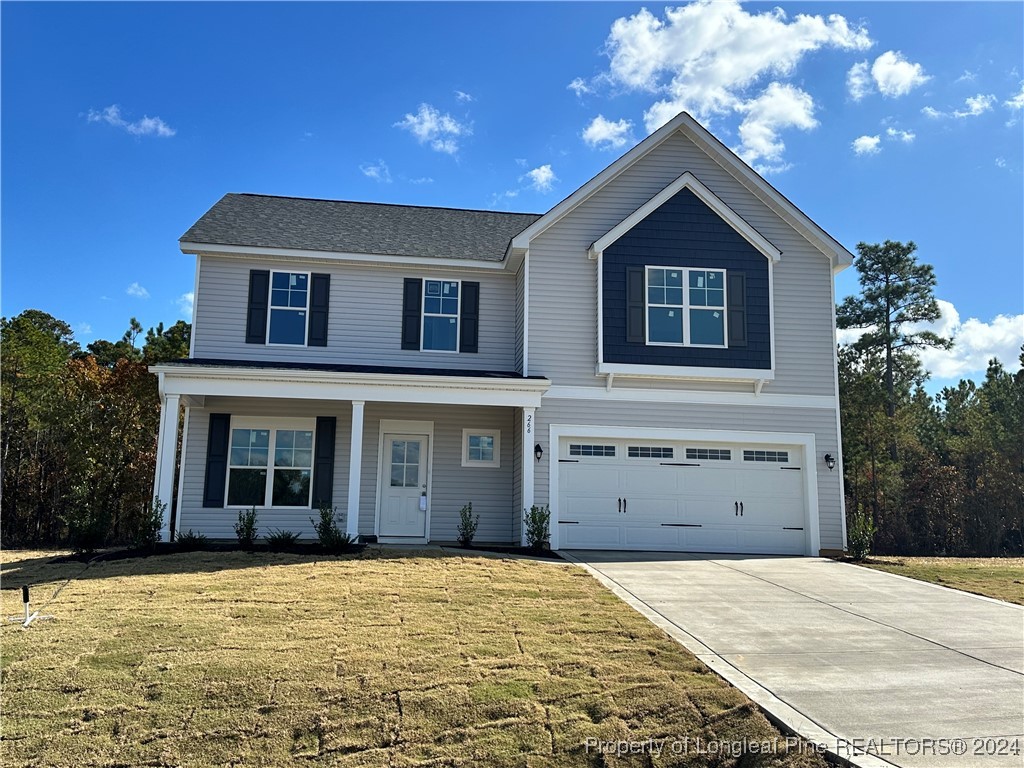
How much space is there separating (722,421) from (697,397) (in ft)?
2.23

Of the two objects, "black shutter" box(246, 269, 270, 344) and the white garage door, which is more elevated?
"black shutter" box(246, 269, 270, 344)

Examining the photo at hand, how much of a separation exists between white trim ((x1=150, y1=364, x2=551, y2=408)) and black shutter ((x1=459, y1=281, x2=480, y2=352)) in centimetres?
207

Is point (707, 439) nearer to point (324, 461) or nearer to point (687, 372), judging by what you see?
point (687, 372)

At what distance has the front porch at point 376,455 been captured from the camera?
47.2 ft

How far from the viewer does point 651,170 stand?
15922 millimetres

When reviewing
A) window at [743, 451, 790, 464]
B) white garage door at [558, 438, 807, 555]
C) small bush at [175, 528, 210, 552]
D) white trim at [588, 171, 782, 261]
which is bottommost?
small bush at [175, 528, 210, 552]

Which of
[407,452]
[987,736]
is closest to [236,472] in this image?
[407,452]

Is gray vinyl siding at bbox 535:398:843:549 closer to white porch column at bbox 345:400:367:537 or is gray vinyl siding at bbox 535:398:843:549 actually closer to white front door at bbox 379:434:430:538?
white front door at bbox 379:434:430:538

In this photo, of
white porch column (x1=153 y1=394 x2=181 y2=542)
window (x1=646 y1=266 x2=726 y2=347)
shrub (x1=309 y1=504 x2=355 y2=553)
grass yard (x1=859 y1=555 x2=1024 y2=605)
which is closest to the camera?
grass yard (x1=859 y1=555 x2=1024 y2=605)

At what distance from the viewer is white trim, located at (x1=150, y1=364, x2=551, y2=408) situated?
1361cm

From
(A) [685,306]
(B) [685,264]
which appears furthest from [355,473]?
(B) [685,264]

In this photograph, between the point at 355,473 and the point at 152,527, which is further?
the point at 355,473

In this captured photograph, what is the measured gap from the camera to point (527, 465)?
14.5 meters

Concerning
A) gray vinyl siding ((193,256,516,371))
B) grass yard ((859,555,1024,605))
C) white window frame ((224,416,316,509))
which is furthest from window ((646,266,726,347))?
white window frame ((224,416,316,509))
